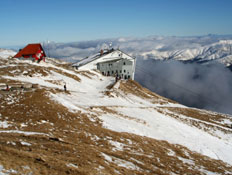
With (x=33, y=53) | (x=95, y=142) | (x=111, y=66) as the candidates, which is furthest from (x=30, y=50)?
(x=95, y=142)

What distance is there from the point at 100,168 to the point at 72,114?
12.3m

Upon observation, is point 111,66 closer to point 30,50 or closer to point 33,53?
point 33,53

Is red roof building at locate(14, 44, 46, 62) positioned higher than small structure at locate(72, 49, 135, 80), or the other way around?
red roof building at locate(14, 44, 46, 62)

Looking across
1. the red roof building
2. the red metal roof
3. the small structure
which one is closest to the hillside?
the red roof building

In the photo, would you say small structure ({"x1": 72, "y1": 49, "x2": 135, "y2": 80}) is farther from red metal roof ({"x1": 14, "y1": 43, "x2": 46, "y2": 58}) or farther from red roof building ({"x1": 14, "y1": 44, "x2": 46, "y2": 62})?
red metal roof ({"x1": 14, "y1": 43, "x2": 46, "y2": 58})

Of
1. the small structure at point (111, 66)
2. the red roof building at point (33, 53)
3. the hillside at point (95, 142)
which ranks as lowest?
the hillside at point (95, 142)

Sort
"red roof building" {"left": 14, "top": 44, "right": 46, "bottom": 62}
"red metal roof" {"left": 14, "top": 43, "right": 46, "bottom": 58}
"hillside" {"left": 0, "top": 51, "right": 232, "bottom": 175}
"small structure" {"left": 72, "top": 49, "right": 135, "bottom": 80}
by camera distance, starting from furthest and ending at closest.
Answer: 1. "small structure" {"left": 72, "top": 49, "right": 135, "bottom": 80}
2. "red metal roof" {"left": 14, "top": 43, "right": 46, "bottom": 58}
3. "red roof building" {"left": 14, "top": 44, "right": 46, "bottom": 62}
4. "hillside" {"left": 0, "top": 51, "right": 232, "bottom": 175}

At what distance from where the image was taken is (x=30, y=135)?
1499 cm

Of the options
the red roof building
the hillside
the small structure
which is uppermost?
the red roof building

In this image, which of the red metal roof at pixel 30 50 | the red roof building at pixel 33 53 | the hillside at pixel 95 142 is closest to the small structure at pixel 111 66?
the red roof building at pixel 33 53

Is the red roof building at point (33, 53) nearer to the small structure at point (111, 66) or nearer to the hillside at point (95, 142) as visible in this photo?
the small structure at point (111, 66)

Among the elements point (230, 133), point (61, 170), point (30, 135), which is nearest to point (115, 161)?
point (61, 170)

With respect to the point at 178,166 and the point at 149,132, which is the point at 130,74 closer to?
the point at 149,132

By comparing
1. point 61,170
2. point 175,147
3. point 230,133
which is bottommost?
point 230,133
